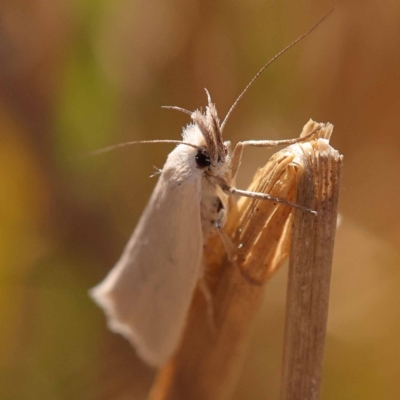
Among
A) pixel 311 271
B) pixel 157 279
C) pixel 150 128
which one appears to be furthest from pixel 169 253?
pixel 150 128

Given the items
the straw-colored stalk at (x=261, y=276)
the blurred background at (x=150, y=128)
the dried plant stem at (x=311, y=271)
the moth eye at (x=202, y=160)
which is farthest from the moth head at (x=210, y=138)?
the blurred background at (x=150, y=128)

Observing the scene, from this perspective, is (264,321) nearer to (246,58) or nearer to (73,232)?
(73,232)

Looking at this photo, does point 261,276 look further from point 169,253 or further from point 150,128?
point 150,128

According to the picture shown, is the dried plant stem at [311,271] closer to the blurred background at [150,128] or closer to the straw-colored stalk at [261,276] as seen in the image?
the straw-colored stalk at [261,276]

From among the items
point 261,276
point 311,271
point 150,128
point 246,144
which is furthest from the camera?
point 150,128

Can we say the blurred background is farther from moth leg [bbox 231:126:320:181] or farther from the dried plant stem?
the dried plant stem

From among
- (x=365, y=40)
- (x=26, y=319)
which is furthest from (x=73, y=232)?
(x=365, y=40)

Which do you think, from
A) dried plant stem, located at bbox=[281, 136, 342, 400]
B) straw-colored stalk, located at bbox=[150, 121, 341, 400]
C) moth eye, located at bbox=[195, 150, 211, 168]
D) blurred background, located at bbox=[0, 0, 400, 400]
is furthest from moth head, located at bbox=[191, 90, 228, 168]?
blurred background, located at bbox=[0, 0, 400, 400]

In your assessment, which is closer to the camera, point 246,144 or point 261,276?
point 261,276
